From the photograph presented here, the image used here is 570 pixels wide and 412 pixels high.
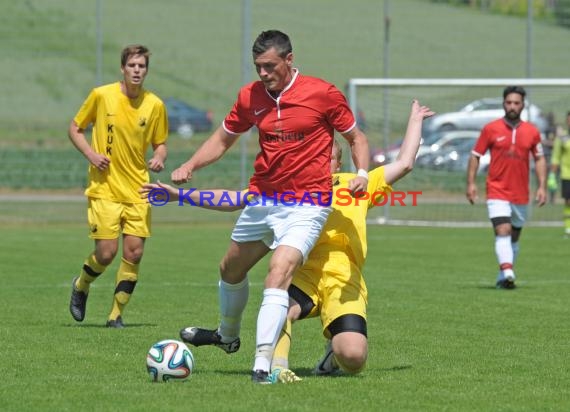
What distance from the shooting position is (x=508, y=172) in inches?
575

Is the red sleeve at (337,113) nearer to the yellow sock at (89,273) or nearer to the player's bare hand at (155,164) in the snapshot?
the player's bare hand at (155,164)

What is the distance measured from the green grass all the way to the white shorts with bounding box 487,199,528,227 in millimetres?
785

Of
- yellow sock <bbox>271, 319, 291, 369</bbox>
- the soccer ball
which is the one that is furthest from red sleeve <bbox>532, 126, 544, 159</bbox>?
the soccer ball

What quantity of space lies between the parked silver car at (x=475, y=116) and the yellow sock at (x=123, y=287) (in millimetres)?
16821

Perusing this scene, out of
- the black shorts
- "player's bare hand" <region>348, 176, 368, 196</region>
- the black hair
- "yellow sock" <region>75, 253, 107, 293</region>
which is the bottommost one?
"yellow sock" <region>75, 253, 107, 293</region>

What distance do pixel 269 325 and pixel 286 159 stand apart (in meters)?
1.07

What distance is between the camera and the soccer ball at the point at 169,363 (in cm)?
748

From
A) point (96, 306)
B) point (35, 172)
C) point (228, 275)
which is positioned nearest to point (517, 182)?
point (96, 306)

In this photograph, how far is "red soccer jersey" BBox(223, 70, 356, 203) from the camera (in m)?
7.74

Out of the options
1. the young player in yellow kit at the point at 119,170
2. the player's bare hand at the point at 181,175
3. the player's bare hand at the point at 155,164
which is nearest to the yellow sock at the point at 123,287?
the young player in yellow kit at the point at 119,170

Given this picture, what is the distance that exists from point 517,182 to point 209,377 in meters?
7.66

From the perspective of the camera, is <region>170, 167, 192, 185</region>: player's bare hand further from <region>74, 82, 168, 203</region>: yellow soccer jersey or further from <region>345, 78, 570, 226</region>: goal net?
<region>345, 78, 570, 226</region>: goal net

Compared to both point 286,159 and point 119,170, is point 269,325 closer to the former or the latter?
point 286,159

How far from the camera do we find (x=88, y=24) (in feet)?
90.4
